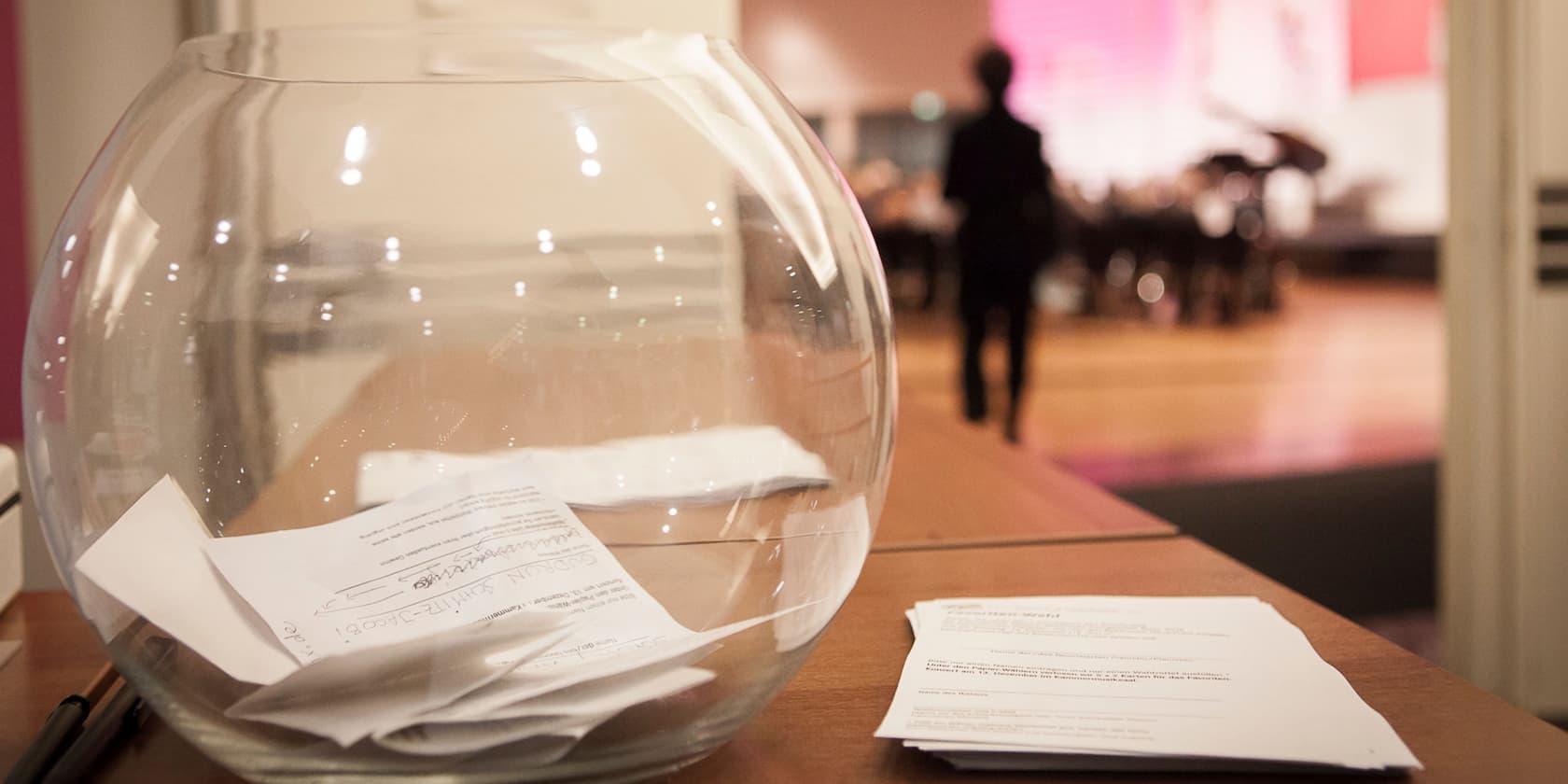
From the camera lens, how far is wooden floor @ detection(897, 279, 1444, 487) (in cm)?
364

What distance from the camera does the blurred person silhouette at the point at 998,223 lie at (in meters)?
4.09

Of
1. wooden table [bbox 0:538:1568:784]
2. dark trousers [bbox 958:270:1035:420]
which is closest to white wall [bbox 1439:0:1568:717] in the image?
wooden table [bbox 0:538:1568:784]

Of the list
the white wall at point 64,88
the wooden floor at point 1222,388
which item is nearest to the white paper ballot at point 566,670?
the white wall at point 64,88

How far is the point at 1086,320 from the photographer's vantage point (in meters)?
7.31

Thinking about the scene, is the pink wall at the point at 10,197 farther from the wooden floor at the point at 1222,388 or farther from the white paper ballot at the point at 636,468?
the wooden floor at the point at 1222,388

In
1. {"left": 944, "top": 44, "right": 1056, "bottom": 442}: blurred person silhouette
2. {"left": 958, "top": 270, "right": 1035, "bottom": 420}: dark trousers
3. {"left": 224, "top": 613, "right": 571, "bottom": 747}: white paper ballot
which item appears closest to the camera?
{"left": 224, "top": 613, "right": 571, "bottom": 747}: white paper ballot

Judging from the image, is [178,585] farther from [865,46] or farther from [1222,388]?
[865,46]

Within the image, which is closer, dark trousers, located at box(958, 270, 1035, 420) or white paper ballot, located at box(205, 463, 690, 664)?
white paper ballot, located at box(205, 463, 690, 664)

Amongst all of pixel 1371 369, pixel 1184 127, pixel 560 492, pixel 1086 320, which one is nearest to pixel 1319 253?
pixel 1184 127

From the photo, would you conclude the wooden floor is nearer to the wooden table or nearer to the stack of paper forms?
the wooden table

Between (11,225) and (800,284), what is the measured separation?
1.78 m

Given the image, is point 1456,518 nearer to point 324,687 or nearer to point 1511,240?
point 1511,240

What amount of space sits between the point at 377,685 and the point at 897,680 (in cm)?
23

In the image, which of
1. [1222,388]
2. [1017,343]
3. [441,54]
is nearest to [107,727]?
[441,54]
